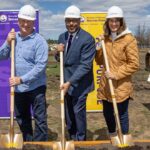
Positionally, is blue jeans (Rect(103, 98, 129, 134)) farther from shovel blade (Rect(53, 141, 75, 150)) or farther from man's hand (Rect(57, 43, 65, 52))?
man's hand (Rect(57, 43, 65, 52))

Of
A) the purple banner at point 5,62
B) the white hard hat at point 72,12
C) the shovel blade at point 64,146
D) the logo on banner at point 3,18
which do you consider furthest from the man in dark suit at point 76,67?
the logo on banner at point 3,18

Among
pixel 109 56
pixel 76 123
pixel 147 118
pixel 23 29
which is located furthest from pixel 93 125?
pixel 23 29

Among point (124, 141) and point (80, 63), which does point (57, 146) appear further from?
point (80, 63)

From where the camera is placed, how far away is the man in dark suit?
5348mm

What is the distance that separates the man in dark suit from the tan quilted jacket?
23cm

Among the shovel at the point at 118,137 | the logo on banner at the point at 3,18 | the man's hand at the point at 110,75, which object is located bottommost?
the shovel at the point at 118,137

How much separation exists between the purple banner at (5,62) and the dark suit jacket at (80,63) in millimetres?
1710

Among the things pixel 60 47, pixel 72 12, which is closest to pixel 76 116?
pixel 60 47

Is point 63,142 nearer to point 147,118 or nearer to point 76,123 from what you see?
point 76,123

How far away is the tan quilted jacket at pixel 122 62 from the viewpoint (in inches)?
206

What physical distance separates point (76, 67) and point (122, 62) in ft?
1.96

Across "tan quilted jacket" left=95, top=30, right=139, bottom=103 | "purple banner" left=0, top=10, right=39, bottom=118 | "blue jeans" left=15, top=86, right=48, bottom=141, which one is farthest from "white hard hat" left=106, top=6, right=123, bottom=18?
"purple banner" left=0, top=10, right=39, bottom=118

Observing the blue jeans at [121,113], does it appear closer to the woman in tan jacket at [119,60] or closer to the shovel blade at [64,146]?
the woman in tan jacket at [119,60]

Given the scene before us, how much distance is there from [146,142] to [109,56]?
3.83 feet
